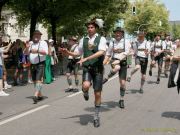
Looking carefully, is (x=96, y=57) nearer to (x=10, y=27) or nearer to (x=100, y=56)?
(x=100, y=56)

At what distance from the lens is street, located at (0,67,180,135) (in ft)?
27.6

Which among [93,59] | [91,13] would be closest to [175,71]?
[93,59]

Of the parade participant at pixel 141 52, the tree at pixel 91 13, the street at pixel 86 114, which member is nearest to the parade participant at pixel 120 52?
the street at pixel 86 114

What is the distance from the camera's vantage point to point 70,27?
45.9 metres

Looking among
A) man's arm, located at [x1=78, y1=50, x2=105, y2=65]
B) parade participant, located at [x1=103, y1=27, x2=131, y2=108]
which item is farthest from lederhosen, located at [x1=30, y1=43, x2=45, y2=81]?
man's arm, located at [x1=78, y1=50, x2=105, y2=65]

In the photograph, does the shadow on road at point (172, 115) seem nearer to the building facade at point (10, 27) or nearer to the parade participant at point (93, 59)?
the parade participant at point (93, 59)

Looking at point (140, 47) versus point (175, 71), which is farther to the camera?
point (140, 47)

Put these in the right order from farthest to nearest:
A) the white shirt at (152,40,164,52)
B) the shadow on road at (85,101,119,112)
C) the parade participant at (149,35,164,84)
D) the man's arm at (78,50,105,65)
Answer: the white shirt at (152,40,164,52) → the parade participant at (149,35,164,84) → the shadow on road at (85,101,119,112) → the man's arm at (78,50,105,65)

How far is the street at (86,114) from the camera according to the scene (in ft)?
27.6

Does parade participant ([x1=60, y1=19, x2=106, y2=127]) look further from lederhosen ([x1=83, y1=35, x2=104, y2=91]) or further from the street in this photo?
the street

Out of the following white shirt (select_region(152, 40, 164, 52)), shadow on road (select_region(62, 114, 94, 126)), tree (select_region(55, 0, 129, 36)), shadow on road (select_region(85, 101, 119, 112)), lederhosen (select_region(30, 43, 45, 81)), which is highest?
tree (select_region(55, 0, 129, 36))

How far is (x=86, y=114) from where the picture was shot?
10.2 metres

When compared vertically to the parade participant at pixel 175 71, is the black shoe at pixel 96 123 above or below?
below

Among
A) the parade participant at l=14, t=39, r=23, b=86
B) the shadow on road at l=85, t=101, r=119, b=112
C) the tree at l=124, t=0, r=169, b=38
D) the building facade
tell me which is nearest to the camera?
the shadow on road at l=85, t=101, r=119, b=112
